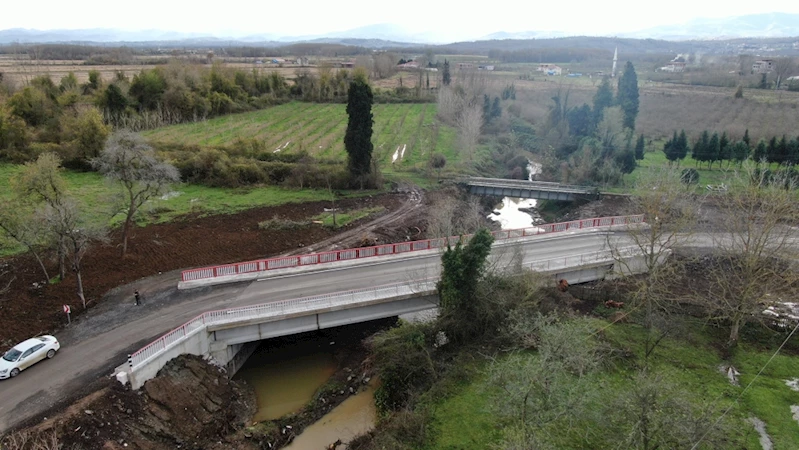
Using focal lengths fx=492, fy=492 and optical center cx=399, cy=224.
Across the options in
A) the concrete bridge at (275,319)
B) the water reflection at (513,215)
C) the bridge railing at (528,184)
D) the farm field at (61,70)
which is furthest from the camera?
the farm field at (61,70)

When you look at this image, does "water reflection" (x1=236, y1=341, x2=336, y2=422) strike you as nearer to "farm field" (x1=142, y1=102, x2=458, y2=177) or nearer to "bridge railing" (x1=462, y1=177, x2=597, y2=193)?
"farm field" (x1=142, y1=102, x2=458, y2=177)

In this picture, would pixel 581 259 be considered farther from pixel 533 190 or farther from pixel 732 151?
pixel 732 151

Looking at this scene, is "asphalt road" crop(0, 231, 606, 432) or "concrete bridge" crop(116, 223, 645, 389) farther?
"concrete bridge" crop(116, 223, 645, 389)

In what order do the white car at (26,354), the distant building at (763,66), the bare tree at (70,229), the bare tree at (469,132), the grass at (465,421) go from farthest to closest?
the distant building at (763,66), the bare tree at (469,132), the bare tree at (70,229), the white car at (26,354), the grass at (465,421)

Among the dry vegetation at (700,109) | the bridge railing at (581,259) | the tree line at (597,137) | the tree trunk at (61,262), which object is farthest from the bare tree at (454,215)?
the dry vegetation at (700,109)

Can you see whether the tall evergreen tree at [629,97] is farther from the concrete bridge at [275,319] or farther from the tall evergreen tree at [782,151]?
the concrete bridge at [275,319]

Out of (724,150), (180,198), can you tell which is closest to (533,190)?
(724,150)

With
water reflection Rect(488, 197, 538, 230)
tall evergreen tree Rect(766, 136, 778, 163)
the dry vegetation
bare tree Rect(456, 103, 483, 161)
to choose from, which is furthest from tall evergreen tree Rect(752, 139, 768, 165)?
bare tree Rect(456, 103, 483, 161)

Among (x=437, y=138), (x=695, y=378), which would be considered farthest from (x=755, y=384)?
(x=437, y=138)
